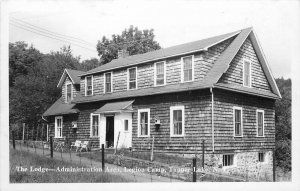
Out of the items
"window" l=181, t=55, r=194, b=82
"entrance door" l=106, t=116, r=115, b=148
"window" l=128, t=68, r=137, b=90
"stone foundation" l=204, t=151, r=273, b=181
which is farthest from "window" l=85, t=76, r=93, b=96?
"stone foundation" l=204, t=151, r=273, b=181

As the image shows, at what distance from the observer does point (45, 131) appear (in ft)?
79.0

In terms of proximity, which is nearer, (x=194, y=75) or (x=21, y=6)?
(x=21, y=6)

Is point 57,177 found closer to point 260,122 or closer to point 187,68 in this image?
point 187,68

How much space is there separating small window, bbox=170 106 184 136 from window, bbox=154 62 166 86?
1462 mm

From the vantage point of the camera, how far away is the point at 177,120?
16469mm

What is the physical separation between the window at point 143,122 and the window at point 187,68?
2575 millimetres

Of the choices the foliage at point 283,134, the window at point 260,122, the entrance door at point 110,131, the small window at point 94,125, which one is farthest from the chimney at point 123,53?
the foliage at point 283,134

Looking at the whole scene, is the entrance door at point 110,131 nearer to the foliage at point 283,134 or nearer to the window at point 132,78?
the window at point 132,78

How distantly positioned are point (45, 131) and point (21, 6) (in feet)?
48.1

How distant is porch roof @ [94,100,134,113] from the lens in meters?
18.0

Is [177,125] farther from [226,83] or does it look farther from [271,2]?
[271,2]

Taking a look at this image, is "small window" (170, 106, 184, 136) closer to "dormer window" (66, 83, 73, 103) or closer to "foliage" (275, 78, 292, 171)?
"foliage" (275, 78, 292, 171)

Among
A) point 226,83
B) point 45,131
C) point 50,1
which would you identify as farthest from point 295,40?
point 45,131

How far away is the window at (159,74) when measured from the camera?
17.3 meters
